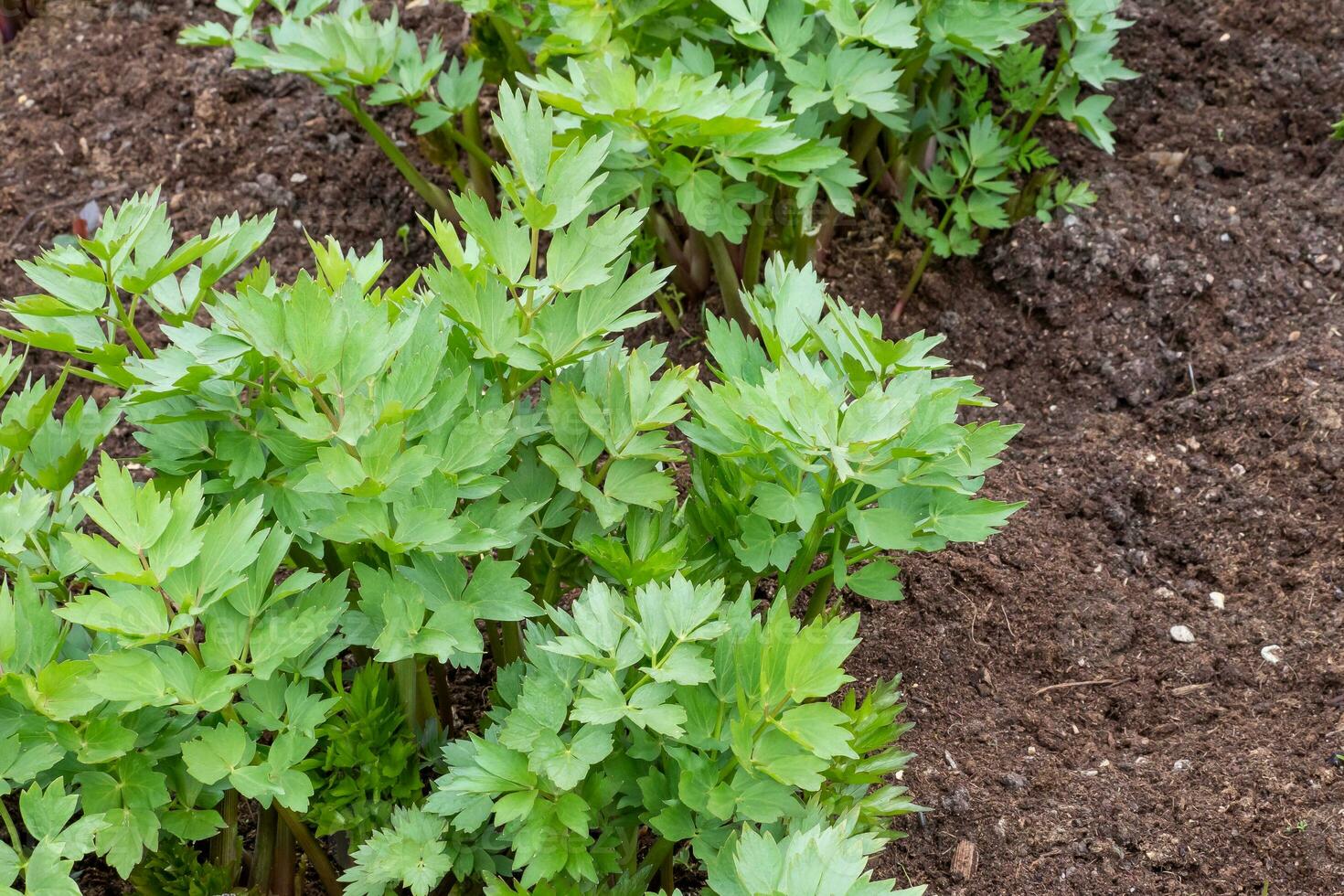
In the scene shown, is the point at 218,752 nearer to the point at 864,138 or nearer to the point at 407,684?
the point at 407,684

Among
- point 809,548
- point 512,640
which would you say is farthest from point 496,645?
point 809,548

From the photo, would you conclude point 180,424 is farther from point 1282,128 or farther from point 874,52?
point 1282,128

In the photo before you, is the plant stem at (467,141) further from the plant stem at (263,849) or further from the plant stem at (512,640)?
the plant stem at (263,849)

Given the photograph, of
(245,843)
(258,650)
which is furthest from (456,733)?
(258,650)

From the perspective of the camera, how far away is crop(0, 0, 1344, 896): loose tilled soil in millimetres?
2117

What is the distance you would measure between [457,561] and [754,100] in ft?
2.97

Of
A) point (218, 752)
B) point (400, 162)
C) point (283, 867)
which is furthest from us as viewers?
point (400, 162)

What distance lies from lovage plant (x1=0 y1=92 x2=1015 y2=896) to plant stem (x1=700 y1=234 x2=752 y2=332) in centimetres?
110

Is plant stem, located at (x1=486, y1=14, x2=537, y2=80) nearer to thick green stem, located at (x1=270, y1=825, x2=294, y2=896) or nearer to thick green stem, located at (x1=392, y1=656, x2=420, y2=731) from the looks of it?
thick green stem, located at (x1=392, y1=656, x2=420, y2=731)

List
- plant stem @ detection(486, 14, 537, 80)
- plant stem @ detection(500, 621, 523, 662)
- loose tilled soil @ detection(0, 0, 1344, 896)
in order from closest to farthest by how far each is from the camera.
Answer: plant stem @ detection(500, 621, 523, 662), loose tilled soil @ detection(0, 0, 1344, 896), plant stem @ detection(486, 14, 537, 80)

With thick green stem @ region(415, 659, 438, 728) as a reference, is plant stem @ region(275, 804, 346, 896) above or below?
below

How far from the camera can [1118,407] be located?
119 inches

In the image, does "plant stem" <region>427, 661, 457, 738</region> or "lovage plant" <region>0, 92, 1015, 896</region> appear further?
"plant stem" <region>427, 661, 457, 738</region>

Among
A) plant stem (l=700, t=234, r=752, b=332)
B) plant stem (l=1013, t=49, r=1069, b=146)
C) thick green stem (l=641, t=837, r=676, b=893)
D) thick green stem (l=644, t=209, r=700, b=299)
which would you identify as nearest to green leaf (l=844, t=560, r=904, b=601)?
thick green stem (l=641, t=837, r=676, b=893)
